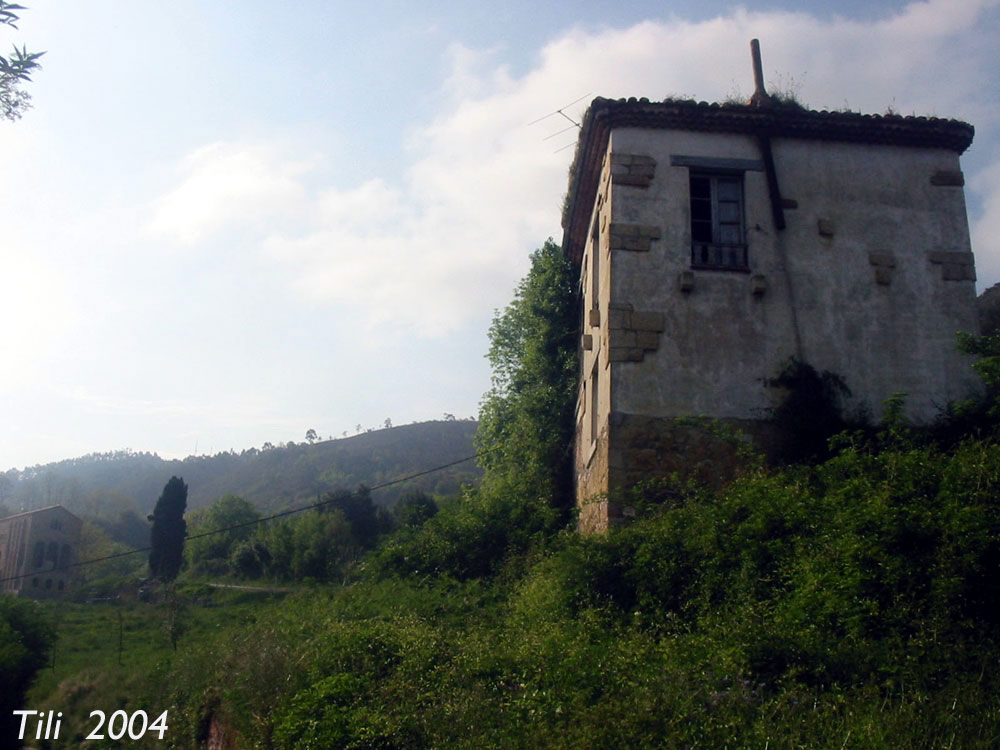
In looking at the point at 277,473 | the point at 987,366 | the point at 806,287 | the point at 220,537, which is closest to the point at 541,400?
the point at 806,287

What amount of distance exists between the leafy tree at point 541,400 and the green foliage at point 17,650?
37.0 ft

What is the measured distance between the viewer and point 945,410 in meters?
13.6

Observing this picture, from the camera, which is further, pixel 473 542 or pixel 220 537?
pixel 220 537

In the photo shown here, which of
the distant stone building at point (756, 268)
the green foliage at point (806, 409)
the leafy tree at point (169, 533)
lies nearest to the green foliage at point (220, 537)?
the leafy tree at point (169, 533)

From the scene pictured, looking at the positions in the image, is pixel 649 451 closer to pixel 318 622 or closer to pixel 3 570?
pixel 318 622

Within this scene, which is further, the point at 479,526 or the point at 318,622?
the point at 479,526

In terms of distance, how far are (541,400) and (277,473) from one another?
95145 mm

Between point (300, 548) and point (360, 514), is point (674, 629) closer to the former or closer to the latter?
point (300, 548)

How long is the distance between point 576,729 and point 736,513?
15.0ft

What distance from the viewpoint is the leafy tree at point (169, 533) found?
47.5 m

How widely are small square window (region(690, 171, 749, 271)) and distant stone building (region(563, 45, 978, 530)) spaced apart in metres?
0.02

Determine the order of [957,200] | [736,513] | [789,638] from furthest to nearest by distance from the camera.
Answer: [957,200]
[736,513]
[789,638]

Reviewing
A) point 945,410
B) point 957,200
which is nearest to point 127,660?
point 945,410

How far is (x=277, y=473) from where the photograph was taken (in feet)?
359
